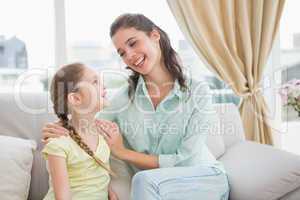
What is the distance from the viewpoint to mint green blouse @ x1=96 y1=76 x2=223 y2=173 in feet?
5.98

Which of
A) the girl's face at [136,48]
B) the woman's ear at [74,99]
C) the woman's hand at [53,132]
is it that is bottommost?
the woman's hand at [53,132]

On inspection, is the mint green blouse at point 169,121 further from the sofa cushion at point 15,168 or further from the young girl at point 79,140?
the sofa cushion at point 15,168

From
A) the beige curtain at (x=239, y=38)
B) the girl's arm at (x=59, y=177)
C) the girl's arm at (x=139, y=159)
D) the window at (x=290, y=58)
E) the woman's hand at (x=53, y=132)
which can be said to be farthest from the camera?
the window at (x=290, y=58)

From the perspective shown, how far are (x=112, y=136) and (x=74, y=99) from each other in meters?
0.26

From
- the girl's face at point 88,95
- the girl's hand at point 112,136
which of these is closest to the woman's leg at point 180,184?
the girl's hand at point 112,136

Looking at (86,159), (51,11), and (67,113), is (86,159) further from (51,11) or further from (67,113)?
(51,11)

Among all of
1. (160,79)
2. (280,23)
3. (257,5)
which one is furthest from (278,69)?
(160,79)

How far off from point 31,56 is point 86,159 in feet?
4.04

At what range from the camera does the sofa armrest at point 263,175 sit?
1.70 m

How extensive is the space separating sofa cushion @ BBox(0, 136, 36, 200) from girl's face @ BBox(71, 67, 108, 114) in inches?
15.0

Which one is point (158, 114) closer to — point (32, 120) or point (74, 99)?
point (74, 99)

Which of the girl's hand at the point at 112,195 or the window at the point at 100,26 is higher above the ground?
the window at the point at 100,26

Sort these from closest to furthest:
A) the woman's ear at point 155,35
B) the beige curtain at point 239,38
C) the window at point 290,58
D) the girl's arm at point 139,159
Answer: the girl's arm at point 139,159 < the woman's ear at point 155,35 < the beige curtain at point 239,38 < the window at point 290,58

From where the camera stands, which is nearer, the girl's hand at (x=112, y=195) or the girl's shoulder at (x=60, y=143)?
the girl's shoulder at (x=60, y=143)
